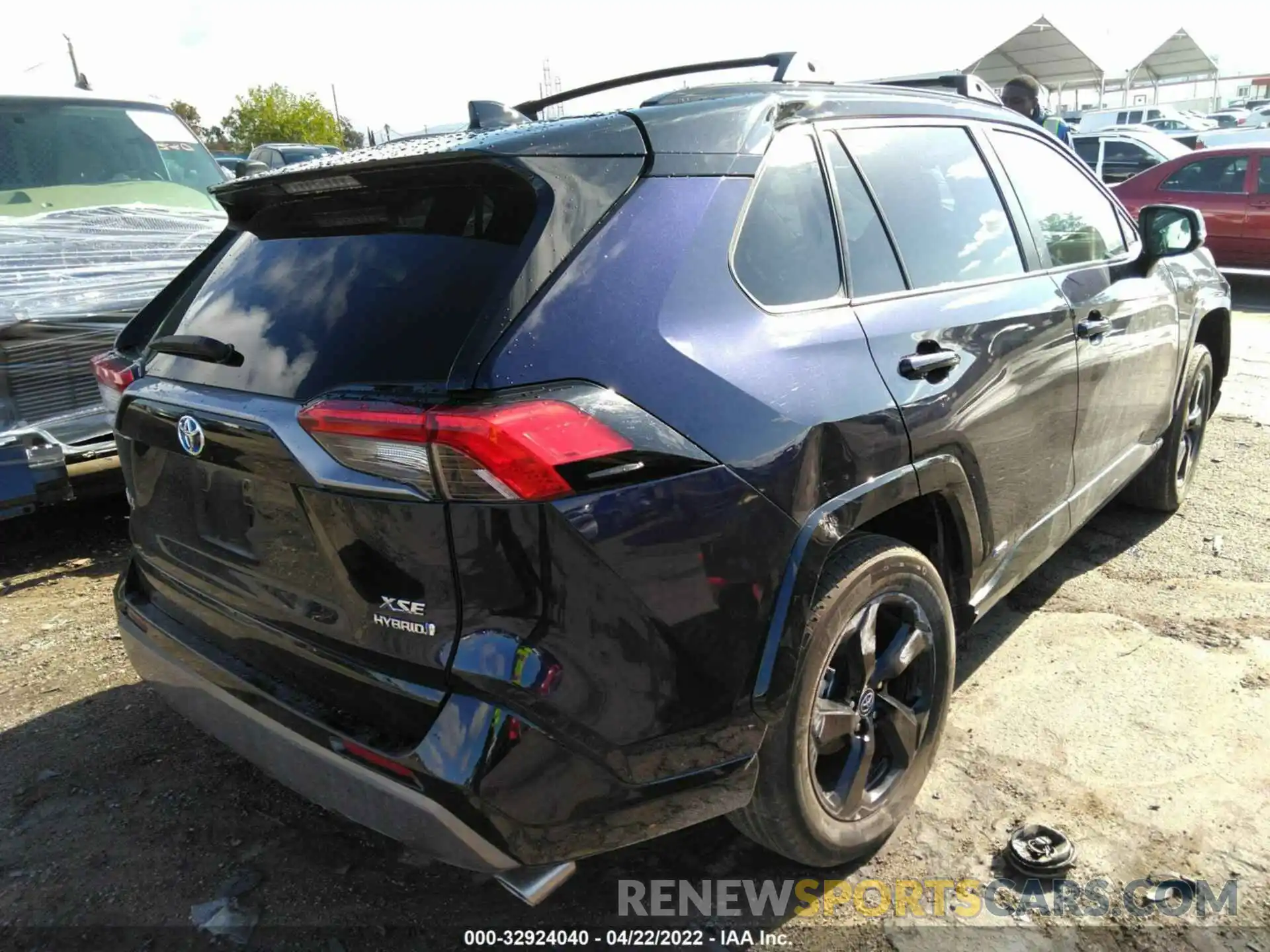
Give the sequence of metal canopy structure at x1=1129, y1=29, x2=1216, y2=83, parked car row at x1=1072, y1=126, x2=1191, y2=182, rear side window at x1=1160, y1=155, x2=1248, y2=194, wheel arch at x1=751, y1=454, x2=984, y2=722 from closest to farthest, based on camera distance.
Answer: wheel arch at x1=751, y1=454, x2=984, y2=722, rear side window at x1=1160, y1=155, x2=1248, y2=194, parked car row at x1=1072, y1=126, x2=1191, y2=182, metal canopy structure at x1=1129, y1=29, x2=1216, y2=83

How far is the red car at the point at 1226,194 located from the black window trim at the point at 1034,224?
27.0 ft

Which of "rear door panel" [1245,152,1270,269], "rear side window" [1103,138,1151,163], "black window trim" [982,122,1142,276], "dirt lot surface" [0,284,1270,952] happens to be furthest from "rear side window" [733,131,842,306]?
"rear side window" [1103,138,1151,163]

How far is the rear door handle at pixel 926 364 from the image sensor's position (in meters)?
2.33

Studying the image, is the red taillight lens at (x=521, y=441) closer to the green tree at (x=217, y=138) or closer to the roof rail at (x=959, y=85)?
the roof rail at (x=959, y=85)

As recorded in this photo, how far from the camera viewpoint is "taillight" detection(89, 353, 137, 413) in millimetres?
2480

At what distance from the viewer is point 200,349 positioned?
85.0 inches

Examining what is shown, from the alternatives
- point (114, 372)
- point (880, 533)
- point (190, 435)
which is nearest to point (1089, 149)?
point (880, 533)

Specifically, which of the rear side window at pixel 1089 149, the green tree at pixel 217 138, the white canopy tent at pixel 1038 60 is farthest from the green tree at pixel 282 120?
the rear side window at pixel 1089 149

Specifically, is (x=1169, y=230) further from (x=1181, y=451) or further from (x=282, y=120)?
(x=282, y=120)

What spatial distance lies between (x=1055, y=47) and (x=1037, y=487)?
103 feet

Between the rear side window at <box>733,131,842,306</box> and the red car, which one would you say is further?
the red car

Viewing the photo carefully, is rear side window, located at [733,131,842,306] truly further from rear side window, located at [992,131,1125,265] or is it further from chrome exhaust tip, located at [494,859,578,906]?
chrome exhaust tip, located at [494,859,578,906]

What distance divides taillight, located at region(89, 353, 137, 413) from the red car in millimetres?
11378

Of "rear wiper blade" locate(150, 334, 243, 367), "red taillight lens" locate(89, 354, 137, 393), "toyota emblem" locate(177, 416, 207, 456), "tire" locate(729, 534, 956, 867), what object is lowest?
"tire" locate(729, 534, 956, 867)
